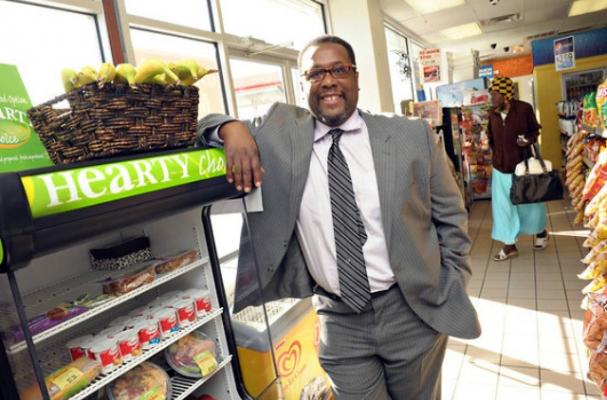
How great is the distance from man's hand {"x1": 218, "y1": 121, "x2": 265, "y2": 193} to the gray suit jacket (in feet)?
0.34

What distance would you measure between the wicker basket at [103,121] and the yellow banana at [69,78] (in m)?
0.05

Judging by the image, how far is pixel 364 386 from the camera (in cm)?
178

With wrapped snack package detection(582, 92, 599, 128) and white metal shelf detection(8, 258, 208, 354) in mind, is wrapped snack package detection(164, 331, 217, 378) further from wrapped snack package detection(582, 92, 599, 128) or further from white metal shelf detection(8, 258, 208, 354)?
wrapped snack package detection(582, 92, 599, 128)

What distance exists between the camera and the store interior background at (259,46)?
2424mm

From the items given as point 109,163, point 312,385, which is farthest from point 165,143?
point 312,385

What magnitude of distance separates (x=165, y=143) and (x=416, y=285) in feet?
3.37

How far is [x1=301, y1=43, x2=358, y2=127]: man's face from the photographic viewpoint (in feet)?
Answer: 5.80

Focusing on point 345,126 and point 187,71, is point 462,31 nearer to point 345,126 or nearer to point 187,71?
point 345,126

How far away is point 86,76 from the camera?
1.29 m

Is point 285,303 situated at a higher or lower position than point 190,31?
lower

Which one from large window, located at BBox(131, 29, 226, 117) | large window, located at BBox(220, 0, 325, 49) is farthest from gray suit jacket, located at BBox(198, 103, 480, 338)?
large window, located at BBox(220, 0, 325, 49)

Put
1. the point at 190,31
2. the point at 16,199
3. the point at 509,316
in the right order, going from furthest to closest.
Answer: the point at 509,316, the point at 190,31, the point at 16,199

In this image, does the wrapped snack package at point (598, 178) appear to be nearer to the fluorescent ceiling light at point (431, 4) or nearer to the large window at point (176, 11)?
the large window at point (176, 11)

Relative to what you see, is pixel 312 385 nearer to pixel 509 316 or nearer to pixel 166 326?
pixel 166 326
